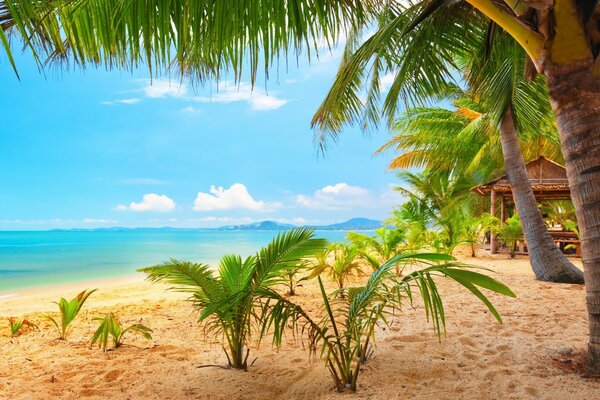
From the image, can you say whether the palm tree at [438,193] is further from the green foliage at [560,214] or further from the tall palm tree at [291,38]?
the tall palm tree at [291,38]

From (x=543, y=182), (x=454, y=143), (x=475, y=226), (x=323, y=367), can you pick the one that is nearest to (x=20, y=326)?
(x=323, y=367)

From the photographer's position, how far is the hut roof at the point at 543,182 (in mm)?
11211

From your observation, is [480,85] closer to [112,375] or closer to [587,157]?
[587,157]

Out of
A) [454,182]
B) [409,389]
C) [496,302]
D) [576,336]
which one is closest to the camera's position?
[409,389]

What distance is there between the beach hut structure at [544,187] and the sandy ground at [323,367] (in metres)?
7.32

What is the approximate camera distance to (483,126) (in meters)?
9.74

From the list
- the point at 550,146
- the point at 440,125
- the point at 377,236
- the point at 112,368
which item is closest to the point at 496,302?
the point at 377,236

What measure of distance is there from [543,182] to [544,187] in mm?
468

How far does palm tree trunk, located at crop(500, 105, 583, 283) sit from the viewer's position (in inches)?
248

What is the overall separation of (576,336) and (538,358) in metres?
0.83

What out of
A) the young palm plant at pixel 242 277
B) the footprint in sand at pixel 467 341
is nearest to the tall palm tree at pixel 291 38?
the footprint in sand at pixel 467 341

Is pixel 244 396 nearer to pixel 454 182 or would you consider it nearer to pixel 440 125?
pixel 440 125

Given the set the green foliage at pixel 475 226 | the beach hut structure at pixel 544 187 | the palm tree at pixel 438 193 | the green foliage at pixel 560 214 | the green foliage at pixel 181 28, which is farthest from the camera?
the palm tree at pixel 438 193

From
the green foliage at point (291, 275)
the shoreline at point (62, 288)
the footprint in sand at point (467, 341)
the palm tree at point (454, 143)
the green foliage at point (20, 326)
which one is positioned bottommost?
the shoreline at point (62, 288)
